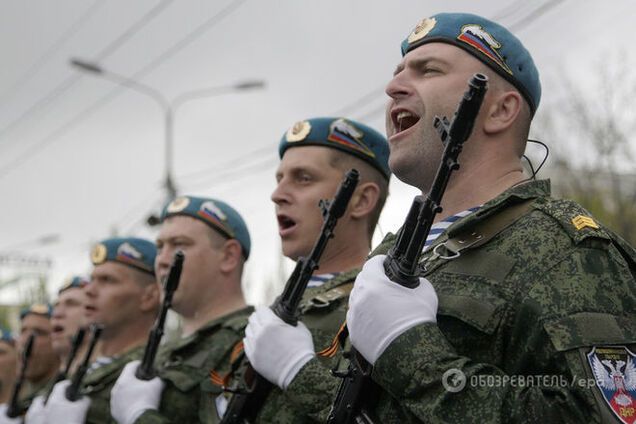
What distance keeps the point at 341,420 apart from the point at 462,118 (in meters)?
0.98

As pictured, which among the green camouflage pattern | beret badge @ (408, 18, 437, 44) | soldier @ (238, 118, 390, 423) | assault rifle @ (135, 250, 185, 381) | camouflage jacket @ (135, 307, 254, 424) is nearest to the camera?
Result: beret badge @ (408, 18, 437, 44)

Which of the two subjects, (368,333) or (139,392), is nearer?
(368,333)

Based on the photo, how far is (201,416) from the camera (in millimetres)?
4570

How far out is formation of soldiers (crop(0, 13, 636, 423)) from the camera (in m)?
2.19

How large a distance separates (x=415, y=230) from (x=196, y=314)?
3148 mm

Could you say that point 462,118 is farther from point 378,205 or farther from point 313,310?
point 378,205

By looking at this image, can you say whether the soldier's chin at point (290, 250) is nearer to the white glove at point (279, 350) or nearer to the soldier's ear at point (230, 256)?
the white glove at point (279, 350)

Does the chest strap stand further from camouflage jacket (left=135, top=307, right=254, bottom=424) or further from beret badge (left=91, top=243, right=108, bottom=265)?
beret badge (left=91, top=243, right=108, bottom=265)

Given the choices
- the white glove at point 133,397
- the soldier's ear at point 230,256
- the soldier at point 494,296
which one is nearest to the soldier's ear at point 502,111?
the soldier at point 494,296

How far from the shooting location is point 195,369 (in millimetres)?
4824

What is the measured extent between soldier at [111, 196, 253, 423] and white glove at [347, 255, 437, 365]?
2271 millimetres

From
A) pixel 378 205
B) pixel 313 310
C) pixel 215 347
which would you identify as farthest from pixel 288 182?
pixel 215 347

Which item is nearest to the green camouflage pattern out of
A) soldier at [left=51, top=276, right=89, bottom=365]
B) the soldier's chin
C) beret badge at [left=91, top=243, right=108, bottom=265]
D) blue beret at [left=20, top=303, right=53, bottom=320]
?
soldier at [left=51, top=276, right=89, bottom=365]

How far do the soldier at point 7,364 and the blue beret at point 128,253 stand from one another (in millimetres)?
3312
